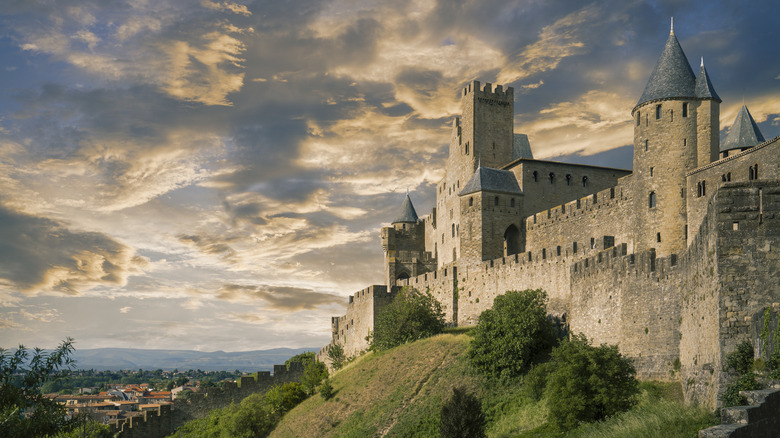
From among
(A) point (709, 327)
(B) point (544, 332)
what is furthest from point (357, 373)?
(A) point (709, 327)

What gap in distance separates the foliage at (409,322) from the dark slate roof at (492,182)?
9.09m

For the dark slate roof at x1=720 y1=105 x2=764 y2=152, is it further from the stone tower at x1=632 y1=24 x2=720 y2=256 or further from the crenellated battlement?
the crenellated battlement

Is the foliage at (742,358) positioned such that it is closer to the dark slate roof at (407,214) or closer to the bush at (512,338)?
the bush at (512,338)

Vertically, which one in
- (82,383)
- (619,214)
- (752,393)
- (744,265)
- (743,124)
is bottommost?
(82,383)

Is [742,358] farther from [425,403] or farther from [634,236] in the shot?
[425,403]

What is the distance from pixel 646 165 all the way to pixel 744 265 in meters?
22.8

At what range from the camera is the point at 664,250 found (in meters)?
40.7

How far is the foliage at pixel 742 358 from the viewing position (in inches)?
770

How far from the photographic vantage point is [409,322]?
180ft

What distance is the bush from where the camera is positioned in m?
40.6

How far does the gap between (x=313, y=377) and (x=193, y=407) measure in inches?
411

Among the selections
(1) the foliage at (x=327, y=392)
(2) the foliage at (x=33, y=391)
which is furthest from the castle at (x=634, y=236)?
(2) the foliage at (x=33, y=391)

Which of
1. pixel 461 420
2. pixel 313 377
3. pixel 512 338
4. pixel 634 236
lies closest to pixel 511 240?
pixel 634 236

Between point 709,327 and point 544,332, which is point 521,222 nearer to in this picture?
point 544,332
